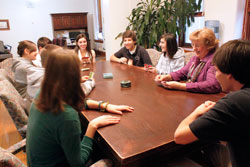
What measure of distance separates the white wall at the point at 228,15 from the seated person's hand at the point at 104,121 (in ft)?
10.8

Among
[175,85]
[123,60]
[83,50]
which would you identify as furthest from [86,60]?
[175,85]

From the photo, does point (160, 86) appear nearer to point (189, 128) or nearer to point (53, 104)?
point (189, 128)

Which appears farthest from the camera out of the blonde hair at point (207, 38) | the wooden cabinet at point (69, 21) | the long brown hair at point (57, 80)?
the wooden cabinet at point (69, 21)

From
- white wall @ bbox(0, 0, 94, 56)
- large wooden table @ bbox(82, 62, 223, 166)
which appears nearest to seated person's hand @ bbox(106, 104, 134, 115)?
large wooden table @ bbox(82, 62, 223, 166)

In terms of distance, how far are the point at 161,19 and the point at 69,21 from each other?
6594mm

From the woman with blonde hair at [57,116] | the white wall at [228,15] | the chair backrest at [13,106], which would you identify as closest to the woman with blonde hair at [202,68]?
the woman with blonde hair at [57,116]

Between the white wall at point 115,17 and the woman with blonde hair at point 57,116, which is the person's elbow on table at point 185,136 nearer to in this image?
the woman with blonde hair at point 57,116

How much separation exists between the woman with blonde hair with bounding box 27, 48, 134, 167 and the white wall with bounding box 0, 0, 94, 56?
9.16 metres

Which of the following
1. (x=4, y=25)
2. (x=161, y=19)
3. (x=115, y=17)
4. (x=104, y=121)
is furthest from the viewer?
(x=4, y=25)

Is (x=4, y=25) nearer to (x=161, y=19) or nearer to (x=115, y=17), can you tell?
(x=115, y=17)

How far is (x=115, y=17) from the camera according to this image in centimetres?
471

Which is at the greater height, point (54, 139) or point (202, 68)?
point (202, 68)

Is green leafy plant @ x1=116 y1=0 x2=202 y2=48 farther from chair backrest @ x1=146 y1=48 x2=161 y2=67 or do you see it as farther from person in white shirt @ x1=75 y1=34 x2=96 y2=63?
person in white shirt @ x1=75 y1=34 x2=96 y2=63

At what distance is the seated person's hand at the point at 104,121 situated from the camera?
3.82ft
